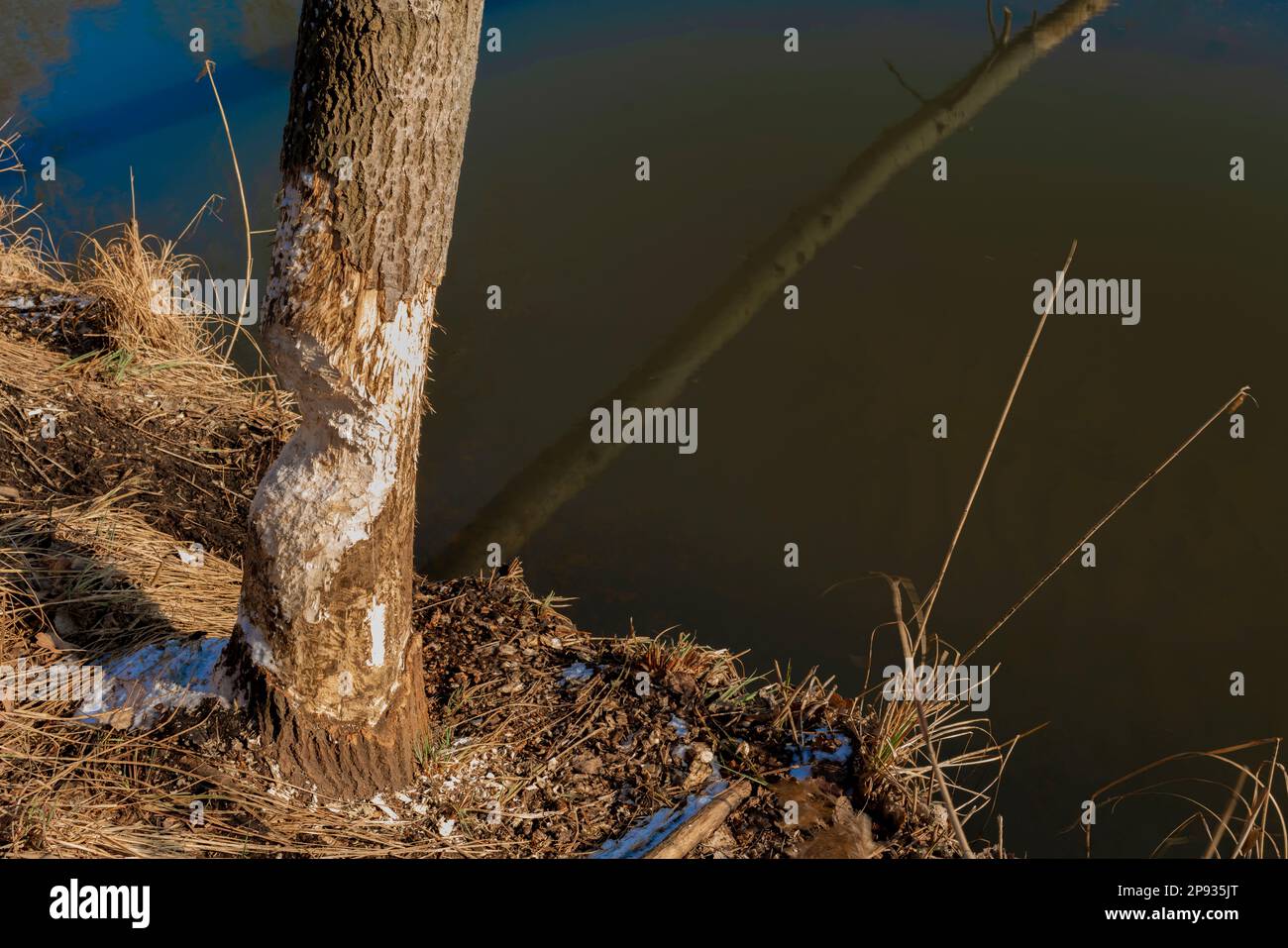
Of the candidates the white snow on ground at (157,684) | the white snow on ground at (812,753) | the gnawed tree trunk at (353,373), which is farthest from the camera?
the white snow on ground at (812,753)

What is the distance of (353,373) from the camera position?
82.2 inches

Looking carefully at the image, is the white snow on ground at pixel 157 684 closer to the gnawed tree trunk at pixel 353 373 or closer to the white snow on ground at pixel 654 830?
the gnawed tree trunk at pixel 353 373

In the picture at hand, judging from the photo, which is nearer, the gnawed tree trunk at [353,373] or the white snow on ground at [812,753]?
the gnawed tree trunk at [353,373]

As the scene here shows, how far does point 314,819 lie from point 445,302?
300cm

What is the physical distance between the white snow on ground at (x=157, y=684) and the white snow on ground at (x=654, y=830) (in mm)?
900

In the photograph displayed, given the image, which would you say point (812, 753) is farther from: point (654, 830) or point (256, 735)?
point (256, 735)

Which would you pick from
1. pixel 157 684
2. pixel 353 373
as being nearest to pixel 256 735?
pixel 157 684

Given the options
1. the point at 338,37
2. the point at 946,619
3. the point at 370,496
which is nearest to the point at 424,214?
the point at 338,37

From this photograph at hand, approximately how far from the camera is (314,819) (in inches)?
90.6

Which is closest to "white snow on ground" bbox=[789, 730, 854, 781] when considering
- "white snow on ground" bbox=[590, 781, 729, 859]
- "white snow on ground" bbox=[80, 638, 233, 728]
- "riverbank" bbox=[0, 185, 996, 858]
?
"riverbank" bbox=[0, 185, 996, 858]

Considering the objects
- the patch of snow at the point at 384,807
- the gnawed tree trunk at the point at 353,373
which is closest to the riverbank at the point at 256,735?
the patch of snow at the point at 384,807

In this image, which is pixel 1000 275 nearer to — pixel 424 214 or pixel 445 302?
pixel 445 302

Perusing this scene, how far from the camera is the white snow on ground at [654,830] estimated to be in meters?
2.36

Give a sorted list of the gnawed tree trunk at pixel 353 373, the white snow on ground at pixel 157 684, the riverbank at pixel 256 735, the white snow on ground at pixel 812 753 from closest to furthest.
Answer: the gnawed tree trunk at pixel 353 373 < the riverbank at pixel 256 735 < the white snow on ground at pixel 157 684 < the white snow on ground at pixel 812 753
